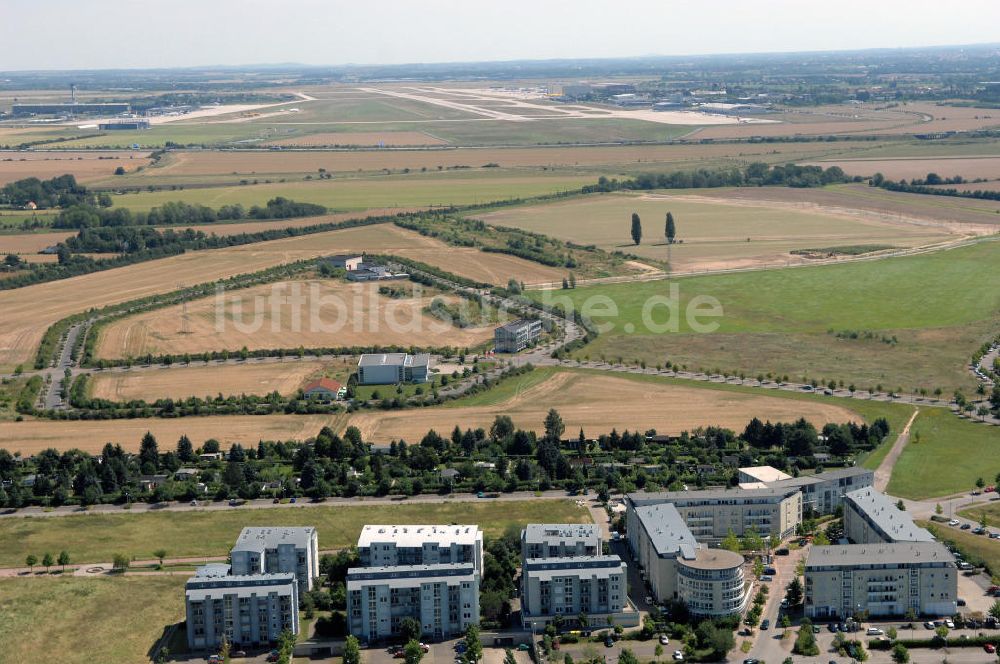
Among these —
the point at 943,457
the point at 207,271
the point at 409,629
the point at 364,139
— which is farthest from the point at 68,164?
the point at 409,629

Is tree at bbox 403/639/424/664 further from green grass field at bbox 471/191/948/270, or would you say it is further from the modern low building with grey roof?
green grass field at bbox 471/191/948/270

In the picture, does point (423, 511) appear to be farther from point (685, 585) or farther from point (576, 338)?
point (576, 338)

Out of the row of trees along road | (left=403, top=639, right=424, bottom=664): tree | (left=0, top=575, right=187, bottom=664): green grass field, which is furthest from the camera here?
the row of trees along road

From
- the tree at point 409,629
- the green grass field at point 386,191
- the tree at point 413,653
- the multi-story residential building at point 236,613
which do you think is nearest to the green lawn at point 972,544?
the tree at point 409,629

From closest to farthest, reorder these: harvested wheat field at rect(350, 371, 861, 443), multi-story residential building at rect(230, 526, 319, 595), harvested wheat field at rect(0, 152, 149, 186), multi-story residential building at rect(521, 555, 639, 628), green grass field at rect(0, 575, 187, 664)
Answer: green grass field at rect(0, 575, 187, 664), multi-story residential building at rect(521, 555, 639, 628), multi-story residential building at rect(230, 526, 319, 595), harvested wheat field at rect(350, 371, 861, 443), harvested wheat field at rect(0, 152, 149, 186)

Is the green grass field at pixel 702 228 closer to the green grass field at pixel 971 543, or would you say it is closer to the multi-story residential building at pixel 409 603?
the green grass field at pixel 971 543

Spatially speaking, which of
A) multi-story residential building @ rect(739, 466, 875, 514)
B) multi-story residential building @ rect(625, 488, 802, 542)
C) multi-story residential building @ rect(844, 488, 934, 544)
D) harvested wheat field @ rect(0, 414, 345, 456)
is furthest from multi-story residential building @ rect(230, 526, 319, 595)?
multi-story residential building @ rect(844, 488, 934, 544)

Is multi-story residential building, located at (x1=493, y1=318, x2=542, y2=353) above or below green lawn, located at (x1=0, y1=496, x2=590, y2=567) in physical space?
above

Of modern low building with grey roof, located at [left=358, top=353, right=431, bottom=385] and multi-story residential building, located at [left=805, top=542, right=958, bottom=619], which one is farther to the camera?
modern low building with grey roof, located at [left=358, top=353, right=431, bottom=385]
